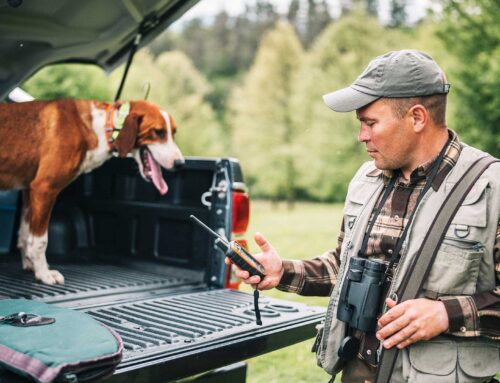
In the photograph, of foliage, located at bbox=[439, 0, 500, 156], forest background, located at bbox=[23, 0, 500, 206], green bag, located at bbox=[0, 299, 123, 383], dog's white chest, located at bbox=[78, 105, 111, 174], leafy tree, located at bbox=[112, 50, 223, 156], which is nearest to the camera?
green bag, located at bbox=[0, 299, 123, 383]

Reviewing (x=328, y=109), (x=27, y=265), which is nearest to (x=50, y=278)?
(x=27, y=265)

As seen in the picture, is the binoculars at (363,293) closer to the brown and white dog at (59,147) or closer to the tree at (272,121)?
the brown and white dog at (59,147)

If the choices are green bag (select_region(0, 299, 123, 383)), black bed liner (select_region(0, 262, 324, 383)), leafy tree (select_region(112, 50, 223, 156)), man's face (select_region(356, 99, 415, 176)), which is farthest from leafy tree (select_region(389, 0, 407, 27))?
green bag (select_region(0, 299, 123, 383))

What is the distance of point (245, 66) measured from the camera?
54.5m

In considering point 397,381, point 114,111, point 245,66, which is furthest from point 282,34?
point 397,381

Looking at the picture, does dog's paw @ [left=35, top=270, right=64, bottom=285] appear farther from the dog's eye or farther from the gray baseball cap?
the gray baseball cap

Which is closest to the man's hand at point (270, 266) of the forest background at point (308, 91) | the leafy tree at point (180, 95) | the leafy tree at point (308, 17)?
the forest background at point (308, 91)

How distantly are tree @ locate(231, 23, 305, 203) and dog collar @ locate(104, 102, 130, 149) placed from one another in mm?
25718

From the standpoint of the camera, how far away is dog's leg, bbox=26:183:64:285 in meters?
3.96

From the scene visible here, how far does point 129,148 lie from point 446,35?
14.7 metres

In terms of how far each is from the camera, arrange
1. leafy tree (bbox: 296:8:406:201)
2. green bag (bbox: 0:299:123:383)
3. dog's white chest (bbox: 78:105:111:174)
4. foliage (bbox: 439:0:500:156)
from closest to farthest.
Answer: green bag (bbox: 0:299:123:383), dog's white chest (bbox: 78:105:111:174), foliage (bbox: 439:0:500:156), leafy tree (bbox: 296:8:406:201)

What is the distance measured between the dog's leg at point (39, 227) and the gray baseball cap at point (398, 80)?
2.36 metres


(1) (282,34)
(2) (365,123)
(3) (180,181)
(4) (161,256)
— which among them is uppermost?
(1) (282,34)

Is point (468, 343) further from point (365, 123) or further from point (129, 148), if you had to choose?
point (129, 148)
